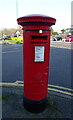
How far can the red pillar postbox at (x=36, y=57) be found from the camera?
2.27 metres

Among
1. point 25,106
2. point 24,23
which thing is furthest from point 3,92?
point 24,23

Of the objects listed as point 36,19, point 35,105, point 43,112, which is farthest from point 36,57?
point 43,112

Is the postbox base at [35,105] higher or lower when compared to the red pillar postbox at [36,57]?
lower

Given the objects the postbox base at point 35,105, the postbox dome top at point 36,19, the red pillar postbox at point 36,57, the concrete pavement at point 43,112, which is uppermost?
the postbox dome top at point 36,19

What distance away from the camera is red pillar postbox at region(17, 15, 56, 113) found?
2268mm

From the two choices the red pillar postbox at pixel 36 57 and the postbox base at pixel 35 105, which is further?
the postbox base at pixel 35 105

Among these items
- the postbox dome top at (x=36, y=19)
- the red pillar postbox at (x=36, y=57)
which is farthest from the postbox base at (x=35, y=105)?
the postbox dome top at (x=36, y=19)

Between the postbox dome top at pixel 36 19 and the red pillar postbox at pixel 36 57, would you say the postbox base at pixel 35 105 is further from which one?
the postbox dome top at pixel 36 19

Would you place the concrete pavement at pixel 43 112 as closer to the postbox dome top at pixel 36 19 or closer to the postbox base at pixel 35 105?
the postbox base at pixel 35 105

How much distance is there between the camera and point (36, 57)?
2.38 meters

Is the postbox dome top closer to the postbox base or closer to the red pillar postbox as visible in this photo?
the red pillar postbox

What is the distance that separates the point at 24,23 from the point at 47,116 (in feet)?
6.20

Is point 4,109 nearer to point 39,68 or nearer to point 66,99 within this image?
point 39,68

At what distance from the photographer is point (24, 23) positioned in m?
2.32
